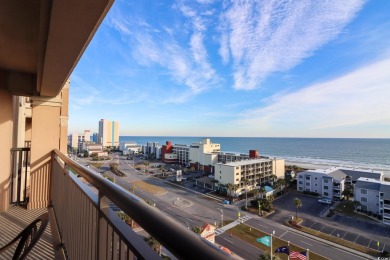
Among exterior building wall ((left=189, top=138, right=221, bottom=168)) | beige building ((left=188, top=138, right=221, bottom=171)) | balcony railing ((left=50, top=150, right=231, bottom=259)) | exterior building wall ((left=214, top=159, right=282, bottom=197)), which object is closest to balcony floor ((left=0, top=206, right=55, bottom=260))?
balcony railing ((left=50, top=150, right=231, bottom=259))

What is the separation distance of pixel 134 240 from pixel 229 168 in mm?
21578

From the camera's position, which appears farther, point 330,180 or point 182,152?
point 182,152

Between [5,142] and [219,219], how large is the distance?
13328 mm

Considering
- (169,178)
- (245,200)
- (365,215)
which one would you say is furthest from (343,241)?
(169,178)

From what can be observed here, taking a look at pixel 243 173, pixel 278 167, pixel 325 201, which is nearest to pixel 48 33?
pixel 325 201

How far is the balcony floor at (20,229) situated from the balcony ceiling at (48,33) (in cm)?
166

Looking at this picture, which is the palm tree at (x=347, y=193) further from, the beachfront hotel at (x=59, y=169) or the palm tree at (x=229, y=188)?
the beachfront hotel at (x=59, y=169)

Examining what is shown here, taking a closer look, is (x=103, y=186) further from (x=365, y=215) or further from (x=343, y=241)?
(x=365, y=215)

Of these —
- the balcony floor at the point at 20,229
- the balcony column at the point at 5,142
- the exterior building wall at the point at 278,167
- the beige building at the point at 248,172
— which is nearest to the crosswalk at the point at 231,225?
the beige building at the point at 248,172

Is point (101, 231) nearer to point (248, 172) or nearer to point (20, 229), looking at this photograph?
point (20, 229)

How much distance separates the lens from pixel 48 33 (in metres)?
1.36

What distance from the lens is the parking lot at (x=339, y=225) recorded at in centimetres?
1225

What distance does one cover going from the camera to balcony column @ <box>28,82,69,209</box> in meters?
3.22

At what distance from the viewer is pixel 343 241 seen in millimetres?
11812
